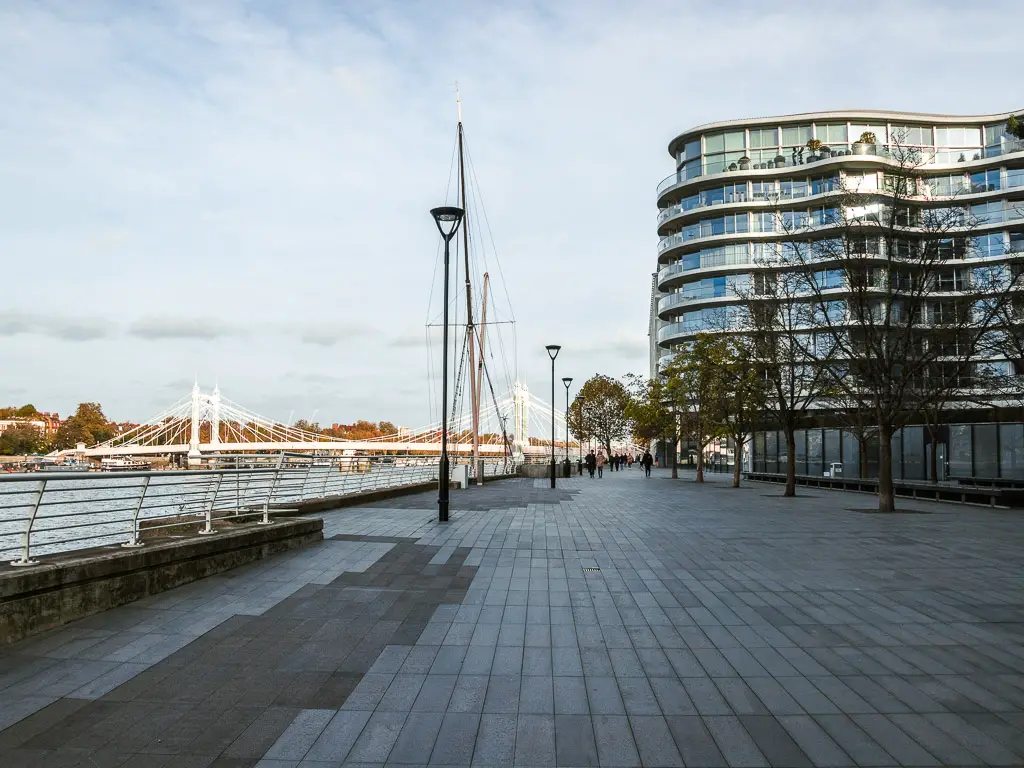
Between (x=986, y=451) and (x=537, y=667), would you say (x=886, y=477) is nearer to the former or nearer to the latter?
(x=986, y=451)

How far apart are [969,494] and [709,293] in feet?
130

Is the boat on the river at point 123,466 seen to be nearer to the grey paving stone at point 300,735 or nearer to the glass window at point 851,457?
the glass window at point 851,457

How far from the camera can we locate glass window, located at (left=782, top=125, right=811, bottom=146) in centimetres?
6450

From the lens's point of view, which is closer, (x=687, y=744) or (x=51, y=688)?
(x=687, y=744)

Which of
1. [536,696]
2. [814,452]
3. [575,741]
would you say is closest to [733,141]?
[814,452]

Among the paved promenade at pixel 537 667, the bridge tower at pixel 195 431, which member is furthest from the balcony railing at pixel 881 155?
the paved promenade at pixel 537 667

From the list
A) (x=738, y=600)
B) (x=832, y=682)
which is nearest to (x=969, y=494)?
(x=738, y=600)

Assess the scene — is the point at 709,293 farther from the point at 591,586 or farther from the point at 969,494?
the point at 591,586

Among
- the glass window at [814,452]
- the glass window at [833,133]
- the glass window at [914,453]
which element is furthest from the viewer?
the glass window at [833,133]

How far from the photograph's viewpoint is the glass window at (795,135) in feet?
212

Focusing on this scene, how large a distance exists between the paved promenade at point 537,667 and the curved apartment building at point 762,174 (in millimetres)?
51600

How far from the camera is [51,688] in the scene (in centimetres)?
514

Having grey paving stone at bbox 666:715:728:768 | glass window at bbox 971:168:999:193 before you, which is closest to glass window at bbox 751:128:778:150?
glass window at bbox 971:168:999:193

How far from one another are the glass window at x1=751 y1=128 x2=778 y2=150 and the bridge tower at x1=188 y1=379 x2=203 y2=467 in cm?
4834
